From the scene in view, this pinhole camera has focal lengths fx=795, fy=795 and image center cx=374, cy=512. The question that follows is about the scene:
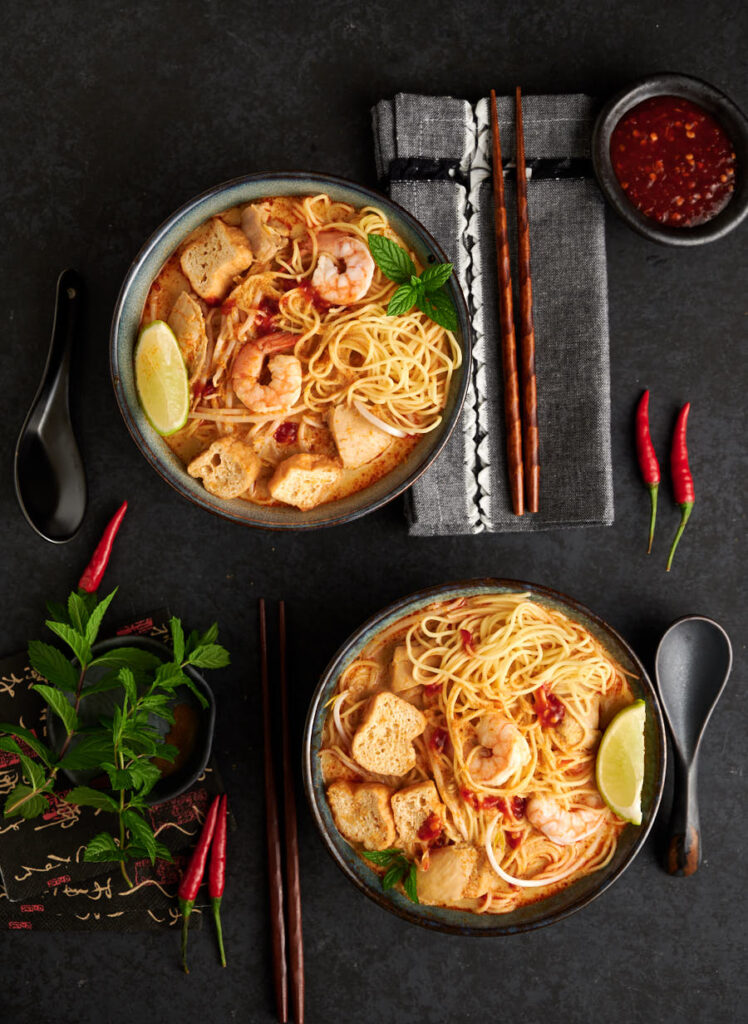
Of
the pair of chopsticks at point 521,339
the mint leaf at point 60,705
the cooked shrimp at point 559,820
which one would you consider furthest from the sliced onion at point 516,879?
the mint leaf at point 60,705

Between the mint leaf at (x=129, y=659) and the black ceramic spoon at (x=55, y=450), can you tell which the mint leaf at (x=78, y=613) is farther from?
the black ceramic spoon at (x=55, y=450)

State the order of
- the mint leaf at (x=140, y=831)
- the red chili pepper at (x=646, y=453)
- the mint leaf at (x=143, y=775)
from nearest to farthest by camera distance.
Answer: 1. the mint leaf at (x=143, y=775)
2. the mint leaf at (x=140, y=831)
3. the red chili pepper at (x=646, y=453)

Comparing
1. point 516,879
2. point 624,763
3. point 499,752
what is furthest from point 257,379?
point 516,879

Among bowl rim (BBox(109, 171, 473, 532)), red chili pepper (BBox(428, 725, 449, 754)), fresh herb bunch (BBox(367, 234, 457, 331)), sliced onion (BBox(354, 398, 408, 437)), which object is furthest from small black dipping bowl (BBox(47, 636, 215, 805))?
fresh herb bunch (BBox(367, 234, 457, 331))

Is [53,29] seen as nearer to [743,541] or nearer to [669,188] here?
[669,188]

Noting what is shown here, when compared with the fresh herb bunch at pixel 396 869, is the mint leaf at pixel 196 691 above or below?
above

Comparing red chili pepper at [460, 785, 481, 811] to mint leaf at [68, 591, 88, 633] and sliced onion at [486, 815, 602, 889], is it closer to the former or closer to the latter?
sliced onion at [486, 815, 602, 889]

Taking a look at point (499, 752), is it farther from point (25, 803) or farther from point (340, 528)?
point (25, 803)
